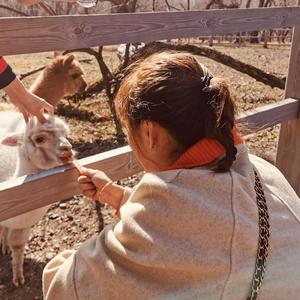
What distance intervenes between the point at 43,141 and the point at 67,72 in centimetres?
352

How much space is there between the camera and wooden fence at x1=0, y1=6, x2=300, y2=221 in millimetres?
1794

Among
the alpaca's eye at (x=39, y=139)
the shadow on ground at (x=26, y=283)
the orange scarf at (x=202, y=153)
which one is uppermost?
the orange scarf at (x=202, y=153)

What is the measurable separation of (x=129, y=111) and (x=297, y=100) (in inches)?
96.8

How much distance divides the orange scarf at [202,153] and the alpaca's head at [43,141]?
1.32 metres

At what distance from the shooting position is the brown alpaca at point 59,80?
225 inches

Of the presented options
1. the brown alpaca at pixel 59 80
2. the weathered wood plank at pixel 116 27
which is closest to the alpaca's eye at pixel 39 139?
the weathered wood plank at pixel 116 27

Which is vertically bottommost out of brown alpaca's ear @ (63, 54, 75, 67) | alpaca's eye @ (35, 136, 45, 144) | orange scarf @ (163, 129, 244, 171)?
brown alpaca's ear @ (63, 54, 75, 67)

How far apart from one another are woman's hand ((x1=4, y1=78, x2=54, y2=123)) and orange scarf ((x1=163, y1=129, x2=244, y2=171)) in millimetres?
1102

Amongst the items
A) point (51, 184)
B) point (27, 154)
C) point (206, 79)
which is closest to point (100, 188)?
point (51, 184)

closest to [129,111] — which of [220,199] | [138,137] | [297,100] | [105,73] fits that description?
[138,137]

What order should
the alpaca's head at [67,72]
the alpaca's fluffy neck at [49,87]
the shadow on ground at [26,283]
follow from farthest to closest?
the alpaca's head at [67,72] < the alpaca's fluffy neck at [49,87] < the shadow on ground at [26,283]

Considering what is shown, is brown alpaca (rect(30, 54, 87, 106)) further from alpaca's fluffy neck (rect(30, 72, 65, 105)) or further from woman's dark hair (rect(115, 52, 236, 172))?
woman's dark hair (rect(115, 52, 236, 172))

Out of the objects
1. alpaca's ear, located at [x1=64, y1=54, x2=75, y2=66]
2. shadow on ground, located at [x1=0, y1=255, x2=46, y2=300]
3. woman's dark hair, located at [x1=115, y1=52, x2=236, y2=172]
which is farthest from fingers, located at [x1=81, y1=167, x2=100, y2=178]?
alpaca's ear, located at [x1=64, y1=54, x2=75, y2=66]

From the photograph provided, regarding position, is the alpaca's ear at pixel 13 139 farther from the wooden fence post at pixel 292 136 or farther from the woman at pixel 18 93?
the wooden fence post at pixel 292 136
